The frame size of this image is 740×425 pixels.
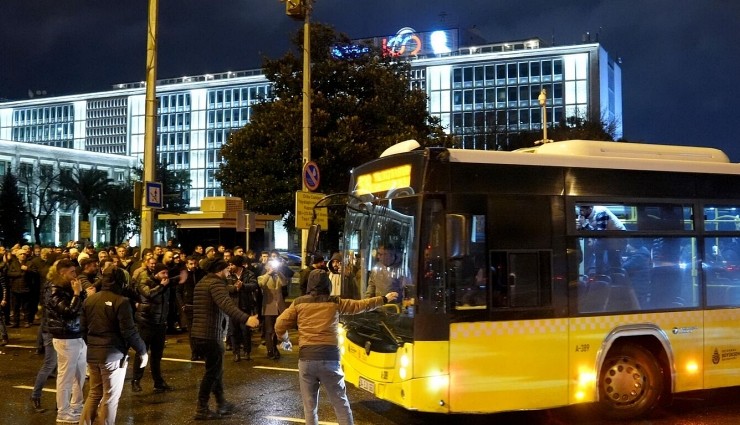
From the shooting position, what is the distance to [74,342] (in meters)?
8.08

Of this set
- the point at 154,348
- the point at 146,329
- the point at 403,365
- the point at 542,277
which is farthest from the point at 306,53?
the point at 403,365

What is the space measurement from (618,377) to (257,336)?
9.62 metres

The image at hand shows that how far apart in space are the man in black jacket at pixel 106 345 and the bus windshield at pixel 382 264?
2.45 meters

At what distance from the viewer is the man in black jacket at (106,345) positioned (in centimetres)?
720

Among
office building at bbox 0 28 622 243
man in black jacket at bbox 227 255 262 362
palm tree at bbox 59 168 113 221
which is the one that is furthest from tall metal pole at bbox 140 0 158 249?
office building at bbox 0 28 622 243

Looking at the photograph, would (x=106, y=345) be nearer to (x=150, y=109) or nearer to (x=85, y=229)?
(x=150, y=109)

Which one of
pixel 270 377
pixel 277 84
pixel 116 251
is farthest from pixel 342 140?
pixel 270 377

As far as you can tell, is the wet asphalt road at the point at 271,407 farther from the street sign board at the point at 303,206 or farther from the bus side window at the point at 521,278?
the street sign board at the point at 303,206

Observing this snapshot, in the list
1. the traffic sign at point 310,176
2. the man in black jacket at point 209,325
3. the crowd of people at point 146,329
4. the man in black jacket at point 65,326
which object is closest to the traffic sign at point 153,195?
the crowd of people at point 146,329

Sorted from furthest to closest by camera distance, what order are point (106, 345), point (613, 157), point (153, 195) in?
1. point (153, 195)
2. point (613, 157)
3. point (106, 345)

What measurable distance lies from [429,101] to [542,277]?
9574 cm

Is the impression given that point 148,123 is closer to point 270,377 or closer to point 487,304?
point 270,377

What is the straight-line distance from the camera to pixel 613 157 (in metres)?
8.63

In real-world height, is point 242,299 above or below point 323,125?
below
